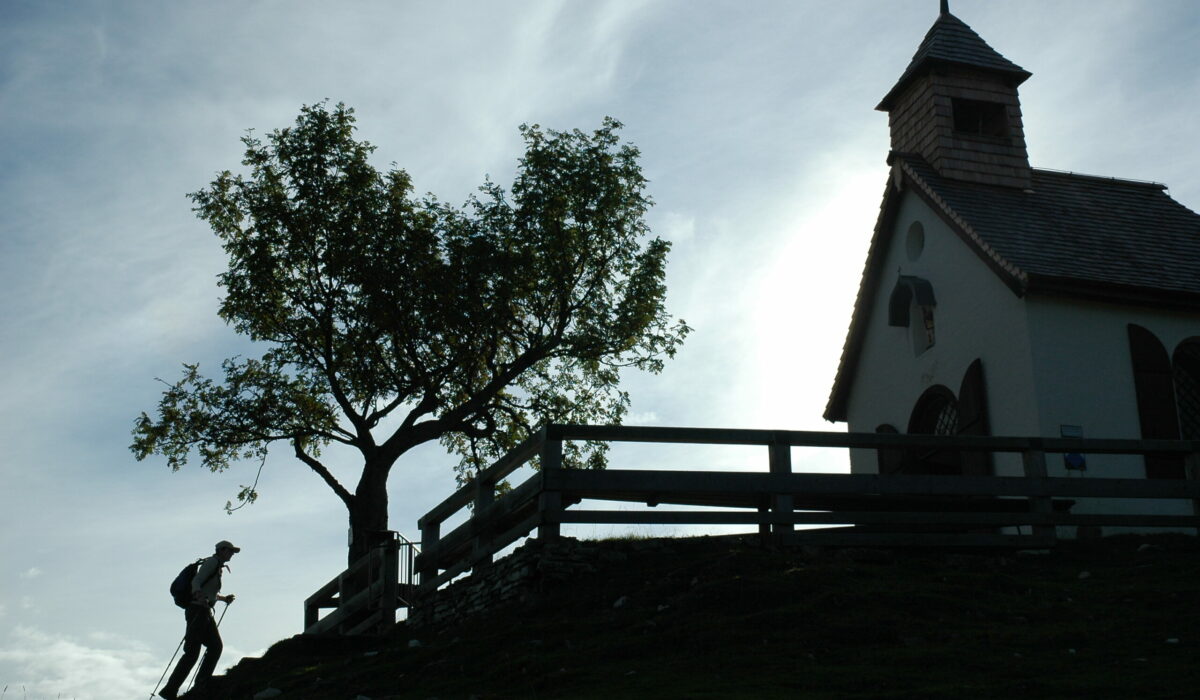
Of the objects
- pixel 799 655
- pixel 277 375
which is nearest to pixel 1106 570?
pixel 799 655

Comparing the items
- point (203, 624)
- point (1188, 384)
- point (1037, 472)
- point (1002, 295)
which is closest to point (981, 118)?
point (1002, 295)

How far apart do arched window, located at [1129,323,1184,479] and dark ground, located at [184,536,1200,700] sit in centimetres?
440

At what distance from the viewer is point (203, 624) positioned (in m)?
13.5

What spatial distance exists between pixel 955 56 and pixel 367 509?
599 inches

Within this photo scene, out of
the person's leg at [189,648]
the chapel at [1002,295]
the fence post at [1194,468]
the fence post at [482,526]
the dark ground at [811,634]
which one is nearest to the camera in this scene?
the dark ground at [811,634]

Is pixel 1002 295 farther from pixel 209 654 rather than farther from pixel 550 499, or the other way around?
pixel 209 654

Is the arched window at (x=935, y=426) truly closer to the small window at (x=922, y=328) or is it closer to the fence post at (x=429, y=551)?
the small window at (x=922, y=328)

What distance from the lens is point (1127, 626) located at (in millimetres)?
10445

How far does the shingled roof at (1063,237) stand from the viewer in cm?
2027

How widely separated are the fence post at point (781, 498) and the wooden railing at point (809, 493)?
1 centimetres

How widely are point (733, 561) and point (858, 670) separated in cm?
379

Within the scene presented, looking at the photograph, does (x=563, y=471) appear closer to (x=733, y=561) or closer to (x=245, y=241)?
(x=733, y=561)

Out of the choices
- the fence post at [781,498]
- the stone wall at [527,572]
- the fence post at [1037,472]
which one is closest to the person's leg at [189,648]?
the stone wall at [527,572]

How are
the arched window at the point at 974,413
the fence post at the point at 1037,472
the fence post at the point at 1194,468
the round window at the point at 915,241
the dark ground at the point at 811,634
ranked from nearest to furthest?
1. the dark ground at the point at 811,634
2. the fence post at the point at 1037,472
3. the fence post at the point at 1194,468
4. the arched window at the point at 974,413
5. the round window at the point at 915,241
